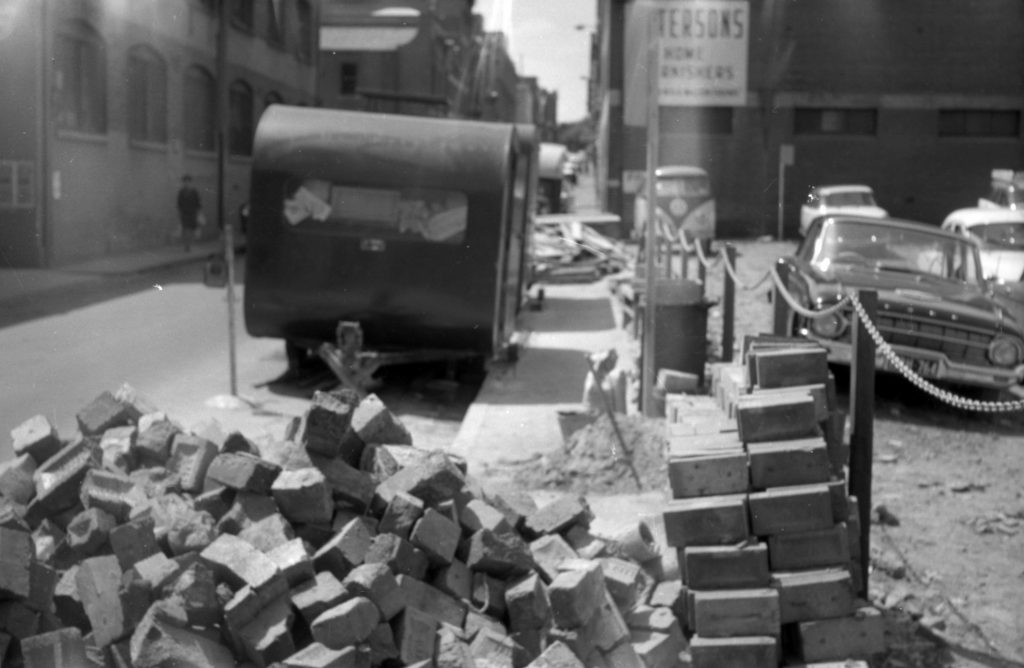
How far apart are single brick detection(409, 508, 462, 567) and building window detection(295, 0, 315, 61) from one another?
3572 centimetres

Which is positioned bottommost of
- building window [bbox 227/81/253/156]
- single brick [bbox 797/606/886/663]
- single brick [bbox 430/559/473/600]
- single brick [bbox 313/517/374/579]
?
single brick [bbox 797/606/886/663]

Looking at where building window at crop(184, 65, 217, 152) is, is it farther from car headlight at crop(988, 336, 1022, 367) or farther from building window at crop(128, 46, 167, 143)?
car headlight at crop(988, 336, 1022, 367)

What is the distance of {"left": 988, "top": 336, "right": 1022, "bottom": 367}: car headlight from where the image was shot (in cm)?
1076

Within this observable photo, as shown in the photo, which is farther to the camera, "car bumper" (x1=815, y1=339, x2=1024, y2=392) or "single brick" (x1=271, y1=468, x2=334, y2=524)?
"car bumper" (x1=815, y1=339, x2=1024, y2=392)

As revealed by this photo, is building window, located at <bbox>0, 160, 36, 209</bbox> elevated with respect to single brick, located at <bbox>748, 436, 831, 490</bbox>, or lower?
elevated

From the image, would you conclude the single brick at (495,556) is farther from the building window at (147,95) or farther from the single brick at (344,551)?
the building window at (147,95)

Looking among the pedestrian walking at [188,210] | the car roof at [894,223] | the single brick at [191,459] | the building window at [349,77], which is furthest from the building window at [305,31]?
the single brick at [191,459]

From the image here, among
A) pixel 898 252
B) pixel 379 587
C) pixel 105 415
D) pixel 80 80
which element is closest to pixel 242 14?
pixel 80 80

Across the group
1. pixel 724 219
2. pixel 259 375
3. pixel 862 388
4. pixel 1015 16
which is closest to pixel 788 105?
pixel 724 219

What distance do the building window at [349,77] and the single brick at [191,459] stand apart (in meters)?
42.9

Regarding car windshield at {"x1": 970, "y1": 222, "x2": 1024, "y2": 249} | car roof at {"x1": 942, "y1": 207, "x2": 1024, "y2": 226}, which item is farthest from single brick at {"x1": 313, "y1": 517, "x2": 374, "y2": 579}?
car roof at {"x1": 942, "y1": 207, "x2": 1024, "y2": 226}

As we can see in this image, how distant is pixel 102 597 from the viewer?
4.62 m

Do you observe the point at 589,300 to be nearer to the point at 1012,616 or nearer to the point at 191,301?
the point at 191,301

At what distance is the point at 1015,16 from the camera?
134ft
